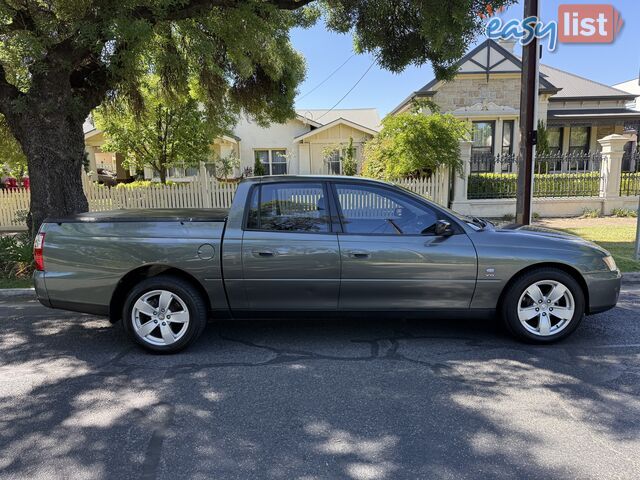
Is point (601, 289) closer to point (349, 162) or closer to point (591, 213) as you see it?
point (591, 213)

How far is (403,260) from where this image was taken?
421cm

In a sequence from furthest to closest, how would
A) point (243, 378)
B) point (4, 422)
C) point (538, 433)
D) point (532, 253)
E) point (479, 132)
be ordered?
point (479, 132) < point (532, 253) < point (243, 378) < point (4, 422) < point (538, 433)

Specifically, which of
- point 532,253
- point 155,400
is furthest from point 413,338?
point 155,400

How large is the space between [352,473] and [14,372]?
322 cm

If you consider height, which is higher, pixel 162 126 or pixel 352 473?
pixel 162 126

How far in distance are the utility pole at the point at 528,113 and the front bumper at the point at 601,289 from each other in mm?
3467

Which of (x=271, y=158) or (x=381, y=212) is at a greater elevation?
(x=271, y=158)

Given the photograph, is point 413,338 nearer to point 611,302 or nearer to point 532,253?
point 532,253

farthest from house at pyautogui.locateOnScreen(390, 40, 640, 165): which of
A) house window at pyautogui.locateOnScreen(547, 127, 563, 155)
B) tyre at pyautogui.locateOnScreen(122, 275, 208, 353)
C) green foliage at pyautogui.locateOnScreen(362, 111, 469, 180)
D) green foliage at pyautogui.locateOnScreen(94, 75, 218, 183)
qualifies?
tyre at pyautogui.locateOnScreen(122, 275, 208, 353)

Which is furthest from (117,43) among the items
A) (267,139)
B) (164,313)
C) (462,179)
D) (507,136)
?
(267,139)

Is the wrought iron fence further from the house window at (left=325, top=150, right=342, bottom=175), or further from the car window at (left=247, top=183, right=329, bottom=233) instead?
the house window at (left=325, top=150, right=342, bottom=175)

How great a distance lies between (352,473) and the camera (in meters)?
2.61

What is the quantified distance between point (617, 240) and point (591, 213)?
438 centimetres

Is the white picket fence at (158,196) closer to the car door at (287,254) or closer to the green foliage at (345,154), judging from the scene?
the car door at (287,254)
